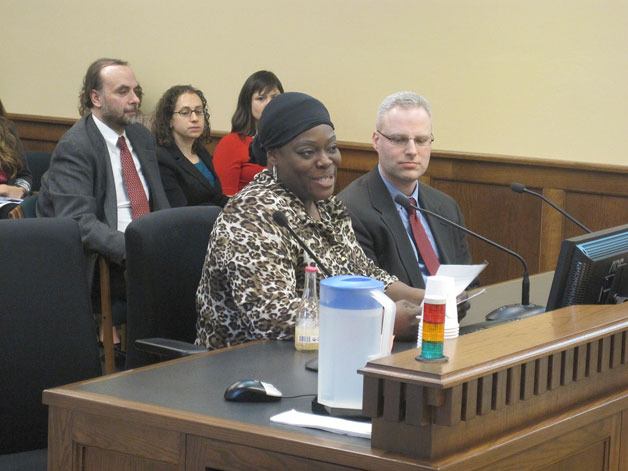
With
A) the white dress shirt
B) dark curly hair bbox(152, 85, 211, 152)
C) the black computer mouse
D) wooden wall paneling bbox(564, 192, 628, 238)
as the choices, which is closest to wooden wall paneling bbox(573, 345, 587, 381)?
the black computer mouse

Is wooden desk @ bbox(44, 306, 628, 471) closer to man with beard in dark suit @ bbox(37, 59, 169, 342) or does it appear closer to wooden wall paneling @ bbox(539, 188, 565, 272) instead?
man with beard in dark suit @ bbox(37, 59, 169, 342)

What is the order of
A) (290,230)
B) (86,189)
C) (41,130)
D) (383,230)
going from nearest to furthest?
(290,230)
(383,230)
(86,189)
(41,130)

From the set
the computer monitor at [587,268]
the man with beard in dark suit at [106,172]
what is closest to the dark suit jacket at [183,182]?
the man with beard in dark suit at [106,172]

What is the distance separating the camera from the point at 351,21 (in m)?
5.77

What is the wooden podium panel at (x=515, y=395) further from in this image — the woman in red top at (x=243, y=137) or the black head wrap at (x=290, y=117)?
the woman in red top at (x=243, y=137)

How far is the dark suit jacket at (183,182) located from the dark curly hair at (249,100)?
46 cm

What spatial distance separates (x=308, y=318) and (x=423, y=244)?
44.1 inches

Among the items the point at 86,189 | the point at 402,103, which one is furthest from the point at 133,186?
the point at 402,103

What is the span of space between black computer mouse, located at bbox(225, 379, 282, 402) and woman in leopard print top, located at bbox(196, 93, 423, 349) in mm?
495

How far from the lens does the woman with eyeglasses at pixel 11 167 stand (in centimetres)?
522

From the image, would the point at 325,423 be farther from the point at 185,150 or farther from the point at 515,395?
the point at 185,150

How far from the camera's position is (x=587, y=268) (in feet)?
7.68

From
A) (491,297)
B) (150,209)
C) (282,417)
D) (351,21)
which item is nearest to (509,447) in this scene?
(282,417)

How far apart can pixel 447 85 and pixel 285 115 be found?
2.90m
